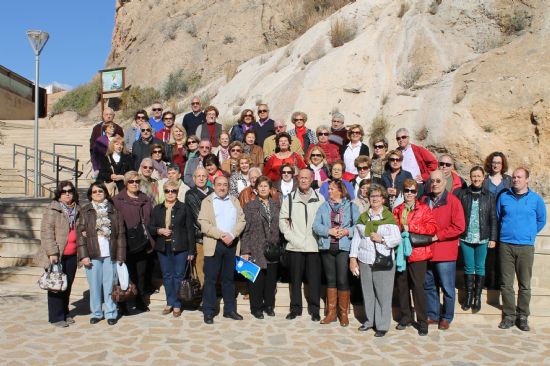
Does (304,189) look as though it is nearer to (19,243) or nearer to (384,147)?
(384,147)

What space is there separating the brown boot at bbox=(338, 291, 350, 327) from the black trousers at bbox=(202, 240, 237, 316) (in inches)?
58.8

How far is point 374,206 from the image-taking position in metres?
6.25

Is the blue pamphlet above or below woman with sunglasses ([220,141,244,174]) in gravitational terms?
below

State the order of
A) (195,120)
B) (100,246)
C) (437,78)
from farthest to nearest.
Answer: (437,78) < (195,120) < (100,246)

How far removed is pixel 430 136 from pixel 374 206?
5595 millimetres

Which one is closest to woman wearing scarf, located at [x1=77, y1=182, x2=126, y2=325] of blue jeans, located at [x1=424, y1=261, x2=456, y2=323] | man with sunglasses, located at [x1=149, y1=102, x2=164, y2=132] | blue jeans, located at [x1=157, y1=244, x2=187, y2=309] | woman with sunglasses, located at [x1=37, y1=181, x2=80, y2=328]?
woman with sunglasses, located at [x1=37, y1=181, x2=80, y2=328]

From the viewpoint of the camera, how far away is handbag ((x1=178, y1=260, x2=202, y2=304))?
673cm

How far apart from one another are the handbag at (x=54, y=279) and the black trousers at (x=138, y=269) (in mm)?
919

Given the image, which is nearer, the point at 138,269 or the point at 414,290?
the point at 414,290

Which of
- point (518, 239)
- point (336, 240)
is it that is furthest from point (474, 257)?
point (336, 240)

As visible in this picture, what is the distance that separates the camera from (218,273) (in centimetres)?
686

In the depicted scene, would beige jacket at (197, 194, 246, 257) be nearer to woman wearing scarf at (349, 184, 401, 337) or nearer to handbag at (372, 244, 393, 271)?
woman wearing scarf at (349, 184, 401, 337)

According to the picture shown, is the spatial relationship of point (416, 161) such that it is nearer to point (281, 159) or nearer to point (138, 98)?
point (281, 159)

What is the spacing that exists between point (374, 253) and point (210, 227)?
2159 millimetres
